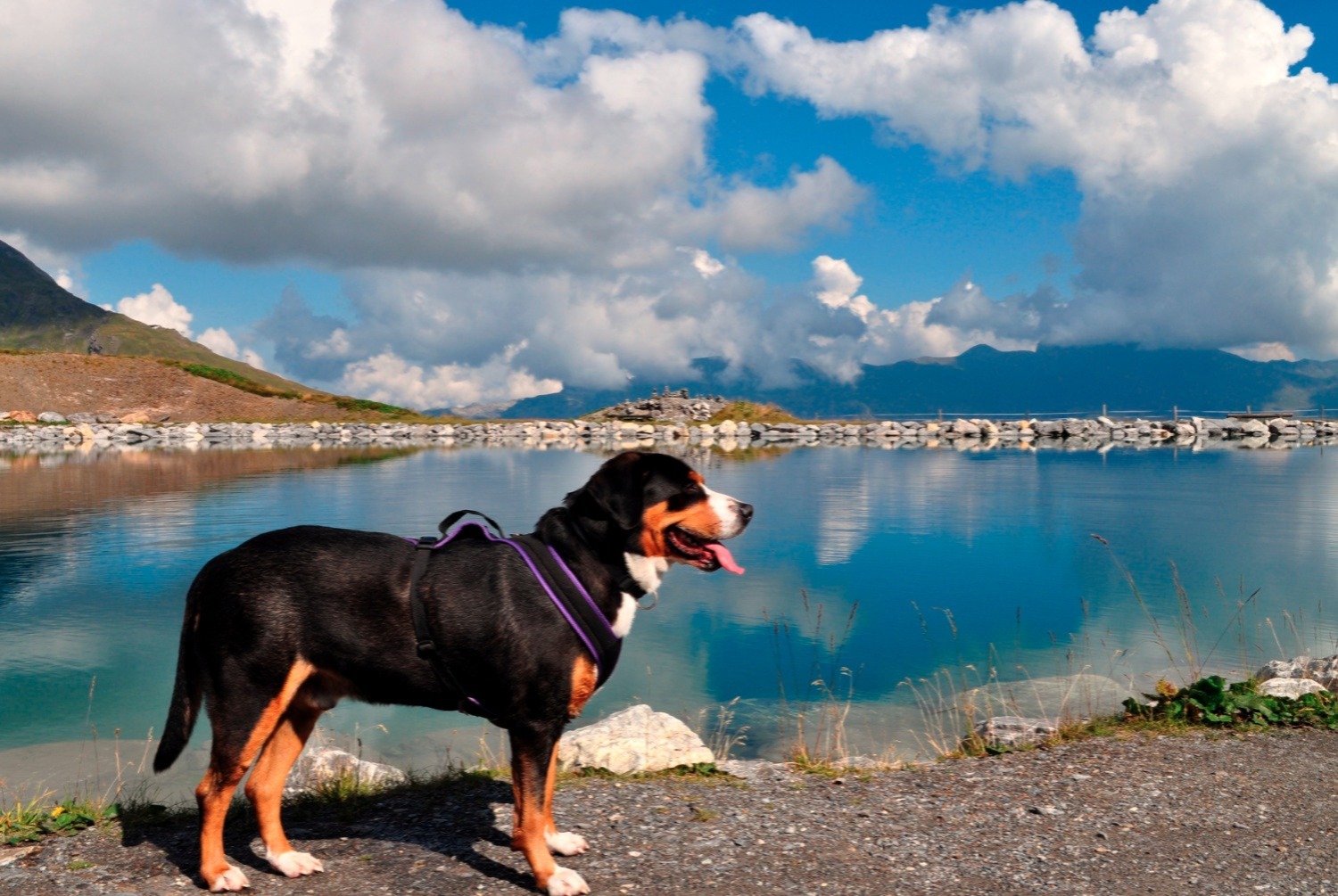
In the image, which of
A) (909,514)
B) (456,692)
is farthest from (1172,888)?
(909,514)

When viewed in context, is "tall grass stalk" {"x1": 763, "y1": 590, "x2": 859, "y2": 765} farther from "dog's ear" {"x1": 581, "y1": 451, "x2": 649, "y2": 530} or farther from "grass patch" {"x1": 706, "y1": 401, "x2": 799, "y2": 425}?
"grass patch" {"x1": 706, "y1": 401, "x2": 799, "y2": 425}

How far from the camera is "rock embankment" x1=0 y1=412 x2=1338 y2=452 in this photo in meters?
69.9

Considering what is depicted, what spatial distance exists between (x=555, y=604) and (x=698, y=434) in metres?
70.3

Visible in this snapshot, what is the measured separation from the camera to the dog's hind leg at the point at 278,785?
14.8 feet

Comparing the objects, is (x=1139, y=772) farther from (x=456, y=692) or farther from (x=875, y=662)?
(x=875, y=662)

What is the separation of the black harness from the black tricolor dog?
28 millimetres

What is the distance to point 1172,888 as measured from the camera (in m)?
4.39

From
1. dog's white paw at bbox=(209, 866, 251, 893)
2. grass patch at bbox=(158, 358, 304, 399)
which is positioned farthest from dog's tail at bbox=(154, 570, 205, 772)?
grass patch at bbox=(158, 358, 304, 399)

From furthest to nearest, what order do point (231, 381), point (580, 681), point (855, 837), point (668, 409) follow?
point (231, 381)
point (668, 409)
point (855, 837)
point (580, 681)

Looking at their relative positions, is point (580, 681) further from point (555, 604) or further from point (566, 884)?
point (566, 884)

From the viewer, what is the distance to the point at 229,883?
4320 millimetres

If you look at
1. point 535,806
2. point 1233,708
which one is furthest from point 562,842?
point 1233,708

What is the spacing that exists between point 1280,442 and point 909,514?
50631 mm

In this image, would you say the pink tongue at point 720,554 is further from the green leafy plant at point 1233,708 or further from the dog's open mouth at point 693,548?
the green leafy plant at point 1233,708
